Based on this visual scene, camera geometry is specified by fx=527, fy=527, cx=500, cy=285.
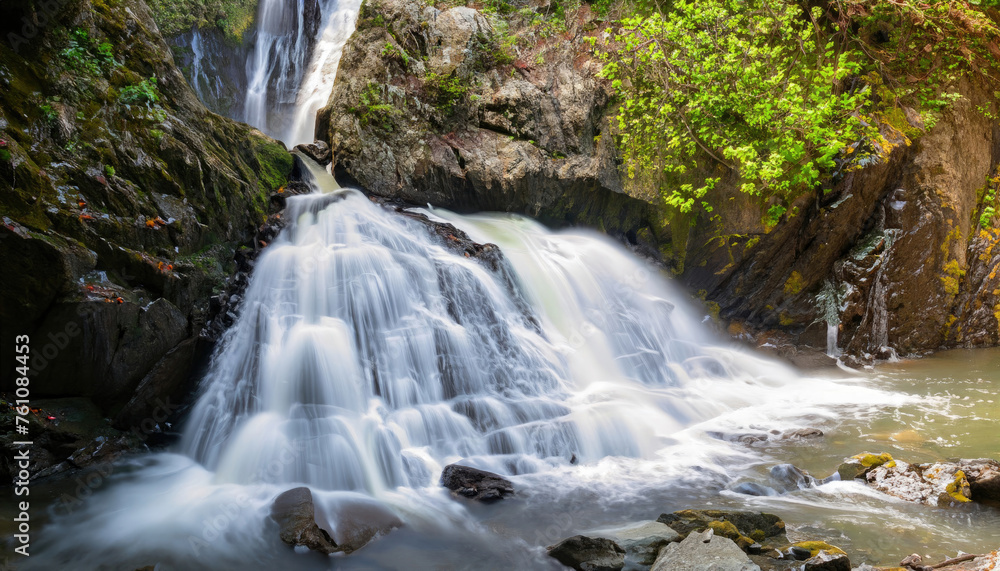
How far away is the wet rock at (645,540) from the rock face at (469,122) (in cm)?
721

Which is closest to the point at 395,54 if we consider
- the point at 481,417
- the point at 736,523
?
the point at 481,417

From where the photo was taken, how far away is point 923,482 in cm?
443

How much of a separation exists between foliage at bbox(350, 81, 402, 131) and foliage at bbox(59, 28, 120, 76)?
4.06 meters

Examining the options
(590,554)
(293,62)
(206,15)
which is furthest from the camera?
(293,62)

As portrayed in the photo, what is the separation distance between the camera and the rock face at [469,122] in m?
9.66

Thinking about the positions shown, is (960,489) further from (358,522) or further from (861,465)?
(358,522)

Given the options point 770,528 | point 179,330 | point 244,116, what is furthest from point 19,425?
point 244,116

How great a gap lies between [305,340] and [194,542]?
250cm

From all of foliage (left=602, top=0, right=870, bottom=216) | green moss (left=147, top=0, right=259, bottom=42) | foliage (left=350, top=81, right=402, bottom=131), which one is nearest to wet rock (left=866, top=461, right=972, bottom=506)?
foliage (left=602, top=0, right=870, bottom=216)

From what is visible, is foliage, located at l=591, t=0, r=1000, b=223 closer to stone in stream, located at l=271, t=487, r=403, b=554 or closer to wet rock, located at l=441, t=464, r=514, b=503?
wet rock, located at l=441, t=464, r=514, b=503

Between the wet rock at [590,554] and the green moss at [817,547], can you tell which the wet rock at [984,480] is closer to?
the green moss at [817,547]

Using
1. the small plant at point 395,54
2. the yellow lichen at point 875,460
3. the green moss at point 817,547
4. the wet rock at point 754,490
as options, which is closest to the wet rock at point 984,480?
the yellow lichen at point 875,460

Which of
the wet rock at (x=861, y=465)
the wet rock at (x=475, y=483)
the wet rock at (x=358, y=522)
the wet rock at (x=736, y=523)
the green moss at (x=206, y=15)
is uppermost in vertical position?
the green moss at (x=206, y=15)

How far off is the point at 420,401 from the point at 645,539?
3.08 meters
